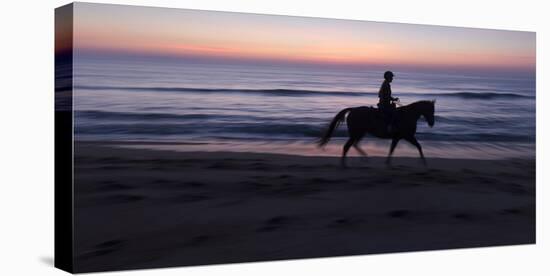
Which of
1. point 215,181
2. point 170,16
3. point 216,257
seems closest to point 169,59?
point 170,16

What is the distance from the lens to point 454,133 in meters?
12.8

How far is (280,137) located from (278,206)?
0.73 metres

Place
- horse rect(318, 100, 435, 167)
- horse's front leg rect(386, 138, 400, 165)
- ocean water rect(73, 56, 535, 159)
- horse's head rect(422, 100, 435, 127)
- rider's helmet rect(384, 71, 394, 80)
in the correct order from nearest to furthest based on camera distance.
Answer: ocean water rect(73, 56, 535, 159) < horse rect(318, 100, 435, 167) < horse's front leg rect(386, 138, 400, 165) < rider's helmet rect(384, 71, 394, 80) < horse's head rect(422, 100, 435, 127)

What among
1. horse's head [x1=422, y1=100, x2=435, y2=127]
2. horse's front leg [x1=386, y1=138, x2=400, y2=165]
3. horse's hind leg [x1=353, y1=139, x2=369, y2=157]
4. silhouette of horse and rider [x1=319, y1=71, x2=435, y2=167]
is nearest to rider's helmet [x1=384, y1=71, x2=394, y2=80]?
silhouette of horse and rider [x1=319, y1=71, x2=435, y2=167]

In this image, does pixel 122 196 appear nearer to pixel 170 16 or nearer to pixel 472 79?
pixel 170 16

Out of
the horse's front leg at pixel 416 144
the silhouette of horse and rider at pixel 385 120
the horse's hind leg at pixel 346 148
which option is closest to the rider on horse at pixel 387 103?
the silhouette of horse and rider at pixel 385 120

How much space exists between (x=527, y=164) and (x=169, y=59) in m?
4.66

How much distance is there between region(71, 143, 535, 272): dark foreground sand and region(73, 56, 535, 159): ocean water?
160mm

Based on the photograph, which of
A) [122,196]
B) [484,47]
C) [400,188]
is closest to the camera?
[122,196]

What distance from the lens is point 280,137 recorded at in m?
11.8

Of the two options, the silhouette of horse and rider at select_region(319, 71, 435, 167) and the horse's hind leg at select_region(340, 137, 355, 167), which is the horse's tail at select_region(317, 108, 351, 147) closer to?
the silhouette of horse and rider at select_region(319, 71, 435, 167)

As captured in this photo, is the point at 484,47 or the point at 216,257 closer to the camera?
the point at 216,257

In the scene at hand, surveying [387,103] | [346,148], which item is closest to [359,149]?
→ [346,148]

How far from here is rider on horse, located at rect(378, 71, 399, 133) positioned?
40.7 feet
